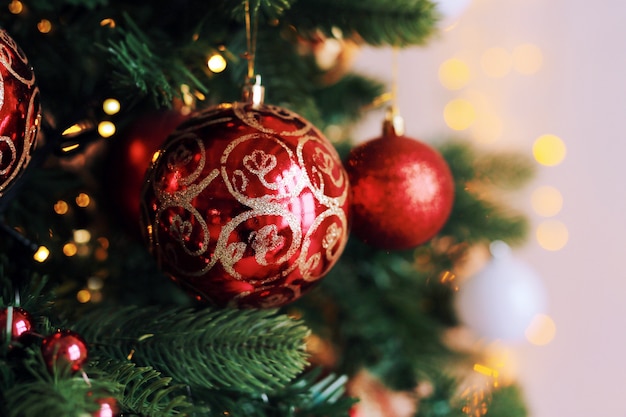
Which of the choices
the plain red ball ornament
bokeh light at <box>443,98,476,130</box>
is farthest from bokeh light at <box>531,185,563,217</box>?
the plain red ball ornament

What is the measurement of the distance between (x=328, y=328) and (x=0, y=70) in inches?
18.5

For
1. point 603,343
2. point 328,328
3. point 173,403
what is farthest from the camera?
point 603,343

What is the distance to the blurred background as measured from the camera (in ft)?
2.85

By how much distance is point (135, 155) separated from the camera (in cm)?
47

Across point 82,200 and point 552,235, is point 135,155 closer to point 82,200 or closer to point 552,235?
point 82,200

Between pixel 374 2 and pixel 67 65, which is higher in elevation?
pixel 374 2

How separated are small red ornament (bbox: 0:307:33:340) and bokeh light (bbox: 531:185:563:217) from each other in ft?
2.82

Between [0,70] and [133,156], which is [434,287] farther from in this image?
[0,70]

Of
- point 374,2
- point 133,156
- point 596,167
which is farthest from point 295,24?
point 596,167

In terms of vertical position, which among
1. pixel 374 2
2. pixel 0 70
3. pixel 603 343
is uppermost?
pixel 374 2

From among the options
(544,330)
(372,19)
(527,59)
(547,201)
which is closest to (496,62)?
(527,59)

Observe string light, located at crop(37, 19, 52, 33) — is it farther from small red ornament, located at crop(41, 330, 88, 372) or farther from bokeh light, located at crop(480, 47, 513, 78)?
bokeh light, located at crop(480, 47, 513, 78)

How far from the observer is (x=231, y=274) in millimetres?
352

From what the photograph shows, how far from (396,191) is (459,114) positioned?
2.12ft
